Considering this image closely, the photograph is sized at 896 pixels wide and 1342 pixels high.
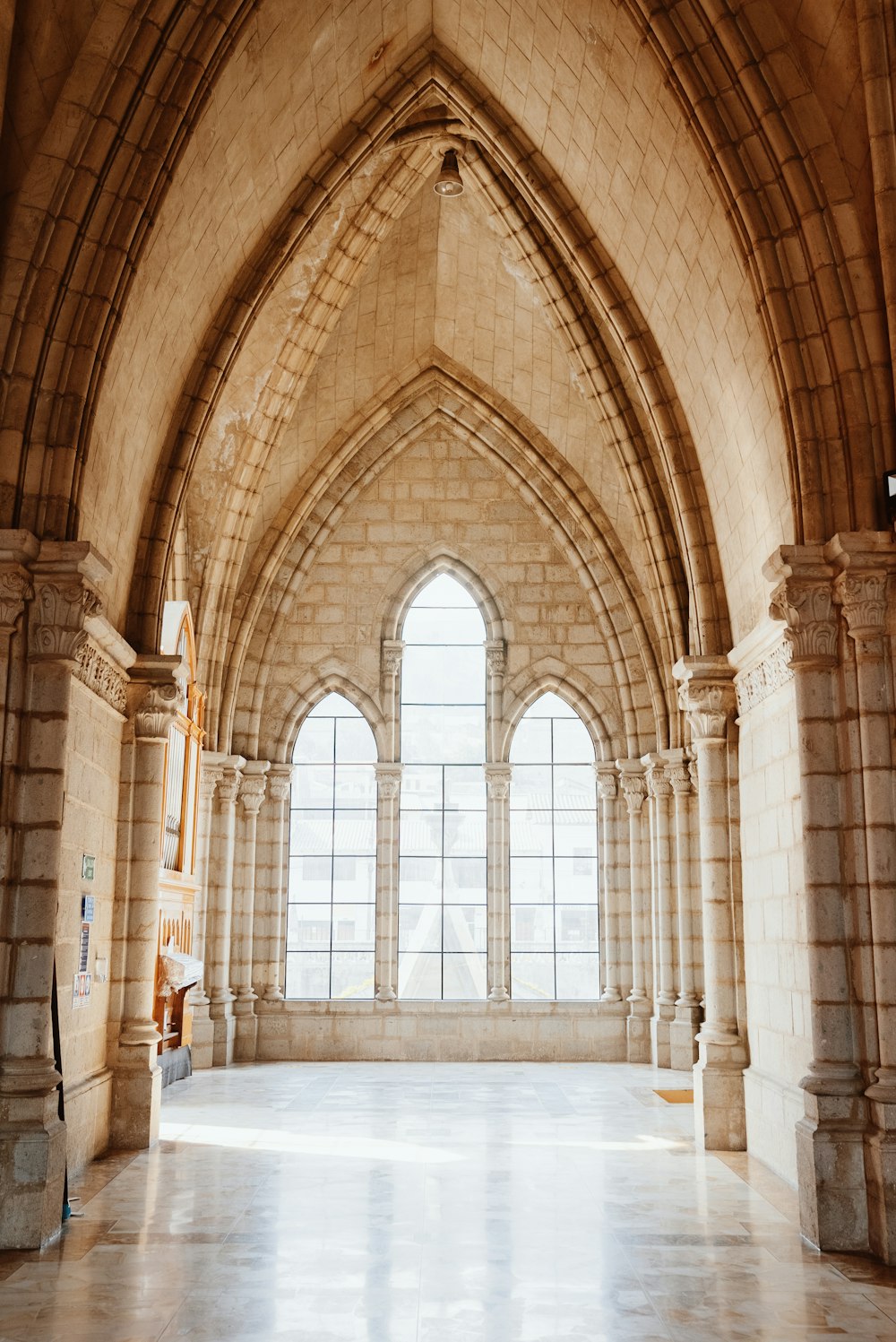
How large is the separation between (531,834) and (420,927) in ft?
5.43

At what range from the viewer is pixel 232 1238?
5660mm

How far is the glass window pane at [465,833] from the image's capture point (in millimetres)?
14008

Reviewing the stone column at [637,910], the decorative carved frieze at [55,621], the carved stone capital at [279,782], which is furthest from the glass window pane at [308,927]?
the decorative carved frieze at [55,621]

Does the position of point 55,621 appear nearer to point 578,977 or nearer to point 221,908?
point 221,908

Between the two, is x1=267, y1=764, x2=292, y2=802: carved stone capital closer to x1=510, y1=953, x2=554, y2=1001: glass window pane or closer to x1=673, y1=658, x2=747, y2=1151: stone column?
x1=510, y1=953, x2=554, y2=1001: glass window pane

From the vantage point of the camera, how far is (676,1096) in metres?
10.5

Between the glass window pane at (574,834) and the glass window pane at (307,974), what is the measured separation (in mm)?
2937

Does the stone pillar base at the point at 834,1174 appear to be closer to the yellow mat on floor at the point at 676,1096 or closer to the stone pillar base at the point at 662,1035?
the yellow mat on floor at the point at 676,1096

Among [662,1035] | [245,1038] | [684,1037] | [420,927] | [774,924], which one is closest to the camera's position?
[774,924]

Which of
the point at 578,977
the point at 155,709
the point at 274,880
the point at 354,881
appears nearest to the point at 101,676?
the point at 155,709

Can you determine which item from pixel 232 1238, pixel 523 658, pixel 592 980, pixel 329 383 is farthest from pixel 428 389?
pixel 232 1238

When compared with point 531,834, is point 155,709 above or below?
above

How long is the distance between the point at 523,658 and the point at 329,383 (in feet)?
12.6

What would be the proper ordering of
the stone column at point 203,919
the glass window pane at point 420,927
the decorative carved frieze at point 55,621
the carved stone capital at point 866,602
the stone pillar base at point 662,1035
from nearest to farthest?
the carved stone capital at point 866,602 < the decorative carved frieze at point 55,621 < the stone column at point 203,919 < the stone pillar base at point 662,1035 < the glass window pane at point 420,927
